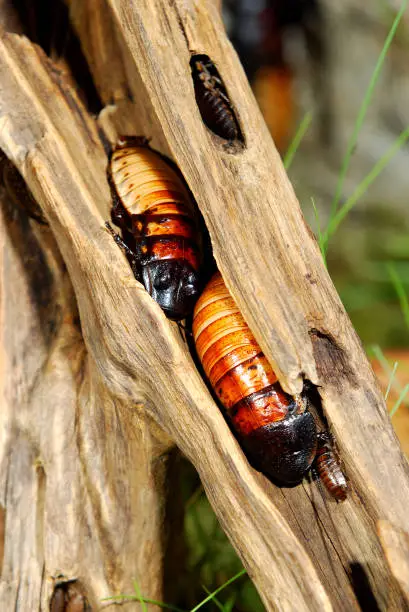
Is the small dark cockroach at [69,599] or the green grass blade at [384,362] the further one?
the green grass blade at [384,362]

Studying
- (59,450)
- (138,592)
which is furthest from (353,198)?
(138,592)

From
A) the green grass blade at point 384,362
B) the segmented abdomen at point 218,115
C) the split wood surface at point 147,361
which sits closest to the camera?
the split wood surface at point 147,361

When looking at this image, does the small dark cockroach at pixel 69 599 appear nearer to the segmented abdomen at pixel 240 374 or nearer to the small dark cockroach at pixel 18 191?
the segmented abdomen at pixel 240 374

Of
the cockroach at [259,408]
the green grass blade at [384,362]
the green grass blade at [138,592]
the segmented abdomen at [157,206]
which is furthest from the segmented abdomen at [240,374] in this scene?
the green grass blade at [384,362]

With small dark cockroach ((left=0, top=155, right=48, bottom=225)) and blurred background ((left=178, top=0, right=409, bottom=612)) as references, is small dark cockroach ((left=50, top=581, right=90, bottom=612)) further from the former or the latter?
blurred background ((left=178, top=0, right=409, bottom=612))

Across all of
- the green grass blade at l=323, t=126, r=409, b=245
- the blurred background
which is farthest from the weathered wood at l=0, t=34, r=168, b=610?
the blurred background
